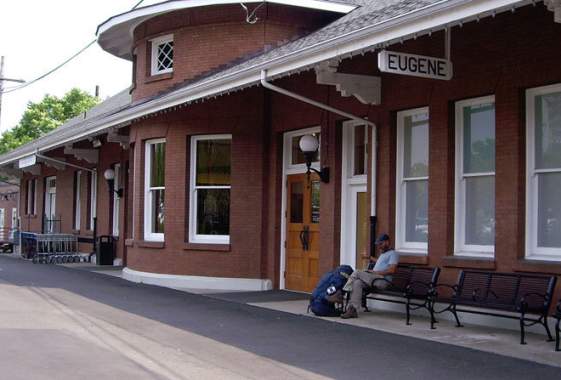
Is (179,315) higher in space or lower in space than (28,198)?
lower

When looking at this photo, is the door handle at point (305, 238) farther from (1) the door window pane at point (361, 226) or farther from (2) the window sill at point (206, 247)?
(2) the window sill at point (206, 247)

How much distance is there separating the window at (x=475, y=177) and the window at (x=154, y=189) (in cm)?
760

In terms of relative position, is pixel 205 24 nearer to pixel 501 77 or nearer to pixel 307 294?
pixel 307 294

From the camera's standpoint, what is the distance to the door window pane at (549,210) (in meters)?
10.0

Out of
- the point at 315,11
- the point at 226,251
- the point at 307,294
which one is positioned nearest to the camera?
the point at 307,294

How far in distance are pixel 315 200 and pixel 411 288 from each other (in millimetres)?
3942

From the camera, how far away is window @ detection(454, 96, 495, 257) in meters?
10.9

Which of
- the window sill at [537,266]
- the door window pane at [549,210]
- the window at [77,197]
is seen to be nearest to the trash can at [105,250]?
the window at [77,197]

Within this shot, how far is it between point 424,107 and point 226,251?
5.55 m

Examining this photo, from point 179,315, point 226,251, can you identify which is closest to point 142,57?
point 226,251

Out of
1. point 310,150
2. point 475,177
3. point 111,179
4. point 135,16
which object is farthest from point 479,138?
point 111,179

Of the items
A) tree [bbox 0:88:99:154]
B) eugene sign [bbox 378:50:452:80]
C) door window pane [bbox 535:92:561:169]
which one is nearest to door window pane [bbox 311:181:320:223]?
eugene sign [bbox 378:50:452:80]

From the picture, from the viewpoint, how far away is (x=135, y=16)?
17.5 metres

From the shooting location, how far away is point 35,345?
884cm
